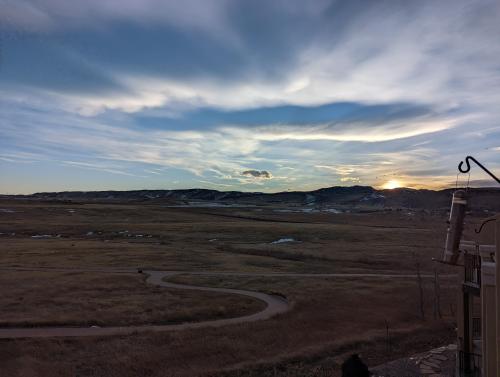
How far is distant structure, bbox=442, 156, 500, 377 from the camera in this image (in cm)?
1530

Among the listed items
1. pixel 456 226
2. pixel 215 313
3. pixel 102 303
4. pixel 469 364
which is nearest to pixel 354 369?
pixel 469 364

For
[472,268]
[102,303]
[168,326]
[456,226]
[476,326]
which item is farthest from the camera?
[102,303]

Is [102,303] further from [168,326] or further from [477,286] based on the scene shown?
[477,286]

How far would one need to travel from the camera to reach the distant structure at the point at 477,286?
15305 mm

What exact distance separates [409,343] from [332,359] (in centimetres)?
687

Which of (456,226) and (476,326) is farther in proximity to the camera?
(476,326)

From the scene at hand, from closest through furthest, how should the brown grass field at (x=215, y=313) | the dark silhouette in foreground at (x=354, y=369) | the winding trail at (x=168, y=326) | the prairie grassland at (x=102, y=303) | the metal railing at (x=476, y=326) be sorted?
the dark silhouette in foreground at (x=354, y=369)
the metal railing at (x=476, y=326)
the brown grass field at (x=215, y=313)
the winding trail at (x=168, y=326)
the prairie grassland at (x=102, y=303)

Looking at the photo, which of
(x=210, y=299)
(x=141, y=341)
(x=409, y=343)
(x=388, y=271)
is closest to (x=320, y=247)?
(x=388, y=271)

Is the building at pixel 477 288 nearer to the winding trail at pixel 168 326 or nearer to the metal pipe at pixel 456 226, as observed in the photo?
the metal pipe at pixel 456 226

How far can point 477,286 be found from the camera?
1986cm

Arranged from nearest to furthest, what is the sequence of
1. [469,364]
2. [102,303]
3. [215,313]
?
[469,364] → [215,313] → [102,303]

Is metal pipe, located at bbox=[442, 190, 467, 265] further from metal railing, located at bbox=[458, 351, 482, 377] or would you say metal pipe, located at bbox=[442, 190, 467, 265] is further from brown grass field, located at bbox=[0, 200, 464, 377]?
brown grass field, located at bbox=[0, 200, 464, 377]

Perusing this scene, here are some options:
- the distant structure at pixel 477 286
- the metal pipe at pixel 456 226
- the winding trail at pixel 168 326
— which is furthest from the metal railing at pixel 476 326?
the winding trail at pixel 168 326

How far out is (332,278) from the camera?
173 feet
